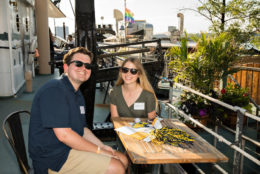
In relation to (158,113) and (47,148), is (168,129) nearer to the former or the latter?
(158,113)

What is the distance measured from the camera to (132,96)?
122 inches

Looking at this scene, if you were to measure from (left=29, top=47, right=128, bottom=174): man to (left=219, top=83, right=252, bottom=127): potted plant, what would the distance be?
3644 mm

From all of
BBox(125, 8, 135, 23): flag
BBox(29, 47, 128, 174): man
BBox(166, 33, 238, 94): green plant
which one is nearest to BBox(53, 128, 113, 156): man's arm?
BBox(29, 47, 128, 174): man

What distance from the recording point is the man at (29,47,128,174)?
6.03 ft

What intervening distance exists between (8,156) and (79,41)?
2037 mm

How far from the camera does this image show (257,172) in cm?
350

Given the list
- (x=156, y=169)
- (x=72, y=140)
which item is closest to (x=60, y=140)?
(x=72, y=140)

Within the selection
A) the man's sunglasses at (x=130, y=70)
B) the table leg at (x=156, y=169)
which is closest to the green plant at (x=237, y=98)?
the man's sunglasses at (x=130, y=70)

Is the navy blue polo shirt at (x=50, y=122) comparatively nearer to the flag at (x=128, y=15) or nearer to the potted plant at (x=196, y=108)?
the potted plant at (x=196, y=108)

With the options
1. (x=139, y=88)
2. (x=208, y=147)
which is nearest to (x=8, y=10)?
(x=139, y=88)

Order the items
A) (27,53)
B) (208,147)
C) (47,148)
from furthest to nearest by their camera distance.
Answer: (27,53)
(208,147)
(47,148)

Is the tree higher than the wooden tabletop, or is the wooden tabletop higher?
the tree

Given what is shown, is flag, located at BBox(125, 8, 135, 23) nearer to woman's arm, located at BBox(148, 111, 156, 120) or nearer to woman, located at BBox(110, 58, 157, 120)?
woman, located at BBox(110, 58, 157, 120)

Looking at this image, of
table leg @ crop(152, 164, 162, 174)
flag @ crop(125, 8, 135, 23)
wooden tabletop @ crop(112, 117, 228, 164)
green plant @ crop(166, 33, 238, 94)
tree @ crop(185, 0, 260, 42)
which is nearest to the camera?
wooden tabletop @ crop(112, 117, 228, 164)
